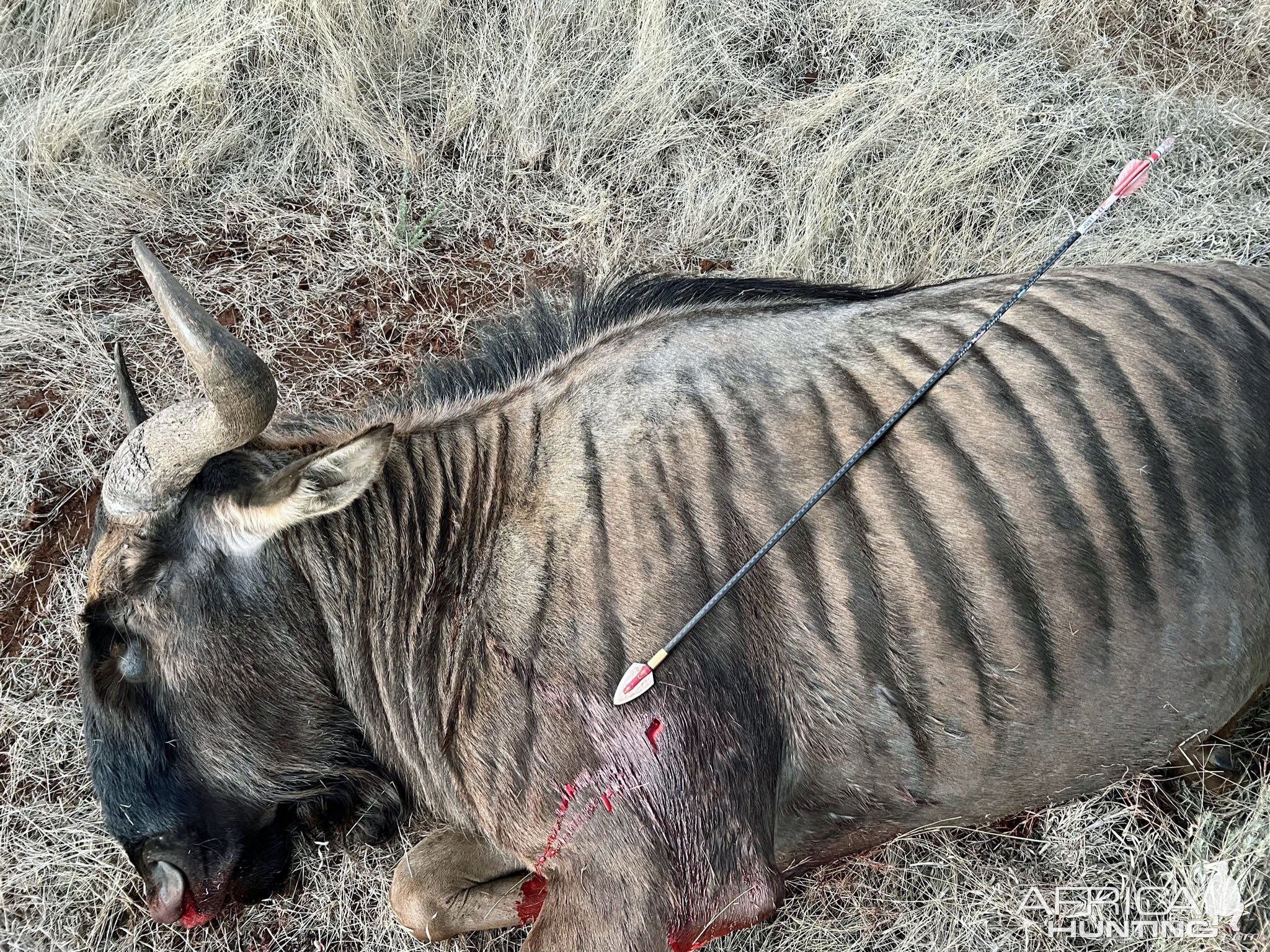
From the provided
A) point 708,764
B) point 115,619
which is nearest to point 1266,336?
point 708,764

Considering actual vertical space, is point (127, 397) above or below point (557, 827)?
above

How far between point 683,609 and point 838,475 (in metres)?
0.54

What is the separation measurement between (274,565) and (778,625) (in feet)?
4.32

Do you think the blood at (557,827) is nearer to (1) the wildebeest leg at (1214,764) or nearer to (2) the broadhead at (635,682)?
(2) the broadhead at (635,682)

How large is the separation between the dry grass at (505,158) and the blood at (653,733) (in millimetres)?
2162

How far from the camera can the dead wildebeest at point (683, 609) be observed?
242 centimetres

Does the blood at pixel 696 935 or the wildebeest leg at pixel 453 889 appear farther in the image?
the wildebeest leg at pixel 453 889

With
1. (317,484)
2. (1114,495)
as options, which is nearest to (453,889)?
(317,484)

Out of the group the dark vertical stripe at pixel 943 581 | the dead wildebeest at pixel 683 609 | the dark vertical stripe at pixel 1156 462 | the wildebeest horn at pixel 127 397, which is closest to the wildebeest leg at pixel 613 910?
the dead wildebeest at pixel 683 609

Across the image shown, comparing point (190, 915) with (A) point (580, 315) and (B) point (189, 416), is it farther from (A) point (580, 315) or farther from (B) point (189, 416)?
(A) point (580, 315)

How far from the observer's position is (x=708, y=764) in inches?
95.9

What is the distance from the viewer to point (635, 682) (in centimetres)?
237

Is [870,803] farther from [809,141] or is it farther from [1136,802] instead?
[809,141]

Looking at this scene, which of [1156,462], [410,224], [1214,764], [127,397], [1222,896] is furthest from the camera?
[410,224]
